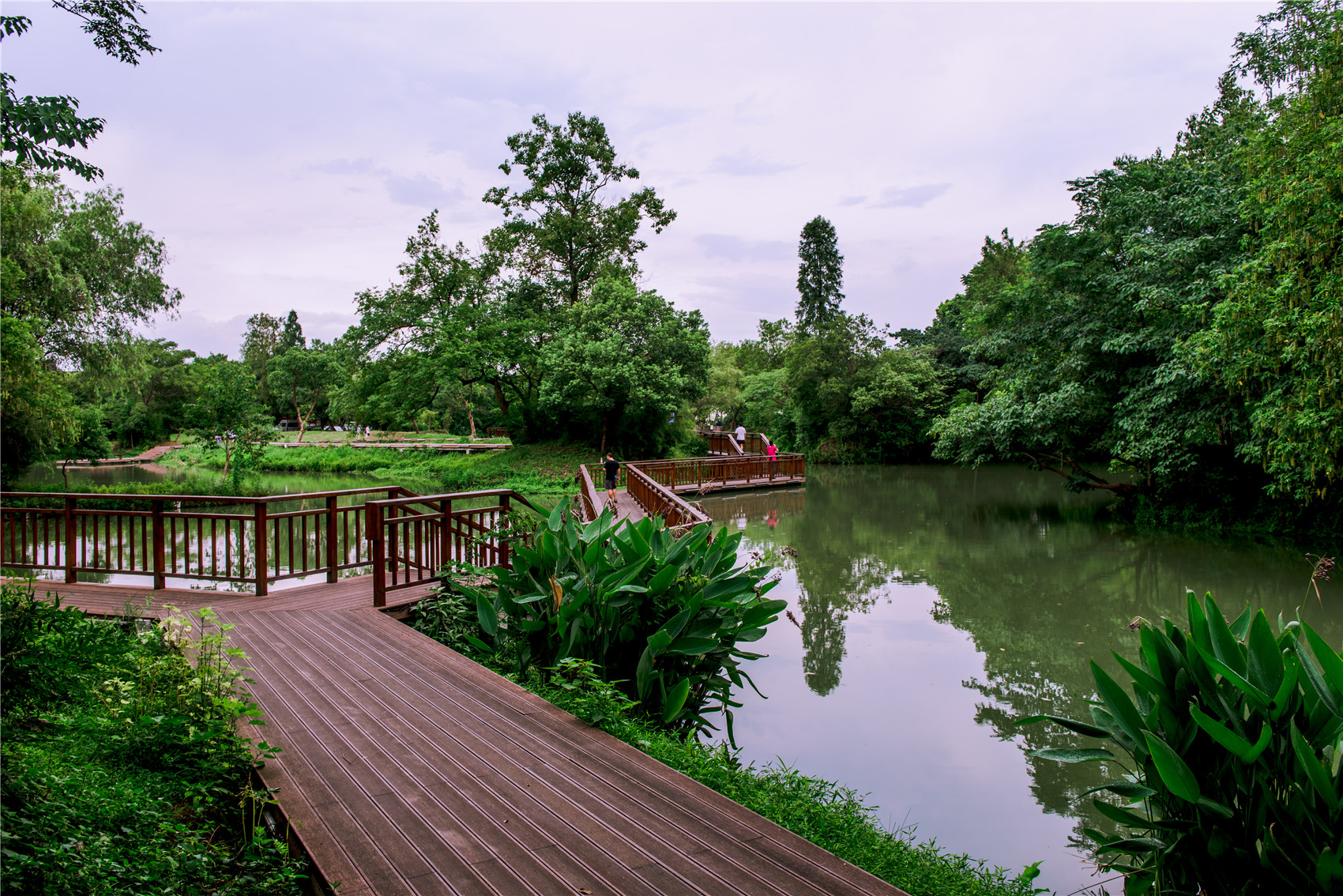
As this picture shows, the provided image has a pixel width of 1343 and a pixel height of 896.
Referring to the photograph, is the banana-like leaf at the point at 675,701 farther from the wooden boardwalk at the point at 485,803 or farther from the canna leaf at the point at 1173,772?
the canna leaf at the point at 1173,772

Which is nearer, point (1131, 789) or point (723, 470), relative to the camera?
point (1131, 789)

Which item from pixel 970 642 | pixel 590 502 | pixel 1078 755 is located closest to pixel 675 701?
pixel 1078 755

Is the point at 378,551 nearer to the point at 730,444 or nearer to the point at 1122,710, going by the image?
the point at 1122,710

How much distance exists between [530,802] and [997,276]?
43137 mm

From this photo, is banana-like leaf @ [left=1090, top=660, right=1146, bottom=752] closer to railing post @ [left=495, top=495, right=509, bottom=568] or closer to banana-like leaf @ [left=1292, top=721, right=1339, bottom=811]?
banana-like leaf @ [left=1292, top=721, right=1339, bottom=811]

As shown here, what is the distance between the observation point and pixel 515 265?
29.1 m

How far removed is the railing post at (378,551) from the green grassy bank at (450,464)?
15.4m

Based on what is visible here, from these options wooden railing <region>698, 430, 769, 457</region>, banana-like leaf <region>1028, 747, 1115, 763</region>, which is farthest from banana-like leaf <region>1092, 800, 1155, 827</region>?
wooden railing <region>698, 430, 769, 457</region>

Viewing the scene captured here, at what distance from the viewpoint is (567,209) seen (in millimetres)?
29109

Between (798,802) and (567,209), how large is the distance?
2869cm

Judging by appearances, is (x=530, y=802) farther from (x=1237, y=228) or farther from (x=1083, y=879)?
(x=1237, y=228)

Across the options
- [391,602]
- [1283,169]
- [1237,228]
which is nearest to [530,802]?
[391,602]

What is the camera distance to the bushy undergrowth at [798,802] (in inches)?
109

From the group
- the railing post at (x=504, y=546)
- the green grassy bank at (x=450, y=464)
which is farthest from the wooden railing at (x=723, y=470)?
the railing post at (x=504, y=546)
